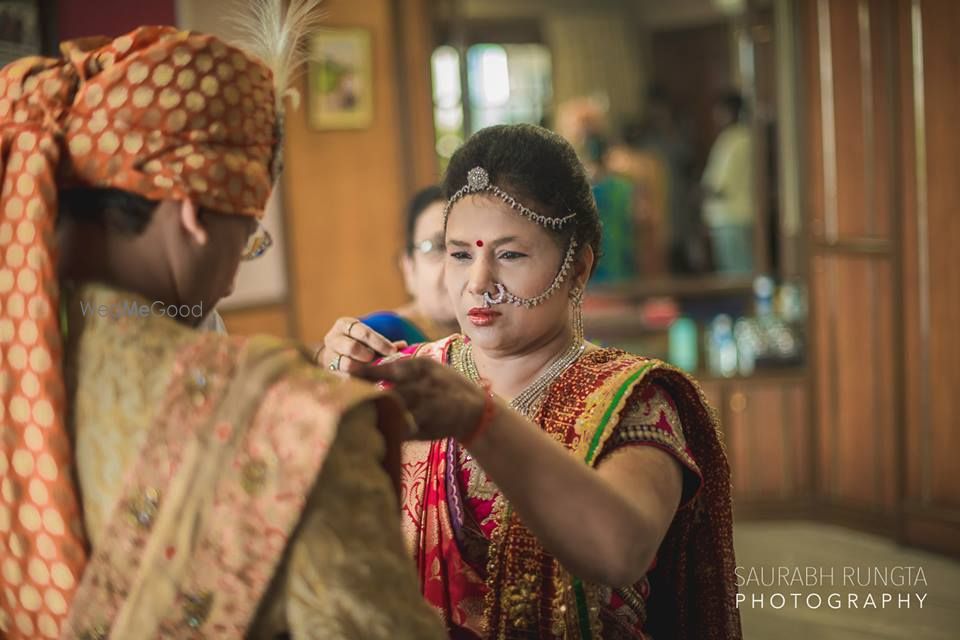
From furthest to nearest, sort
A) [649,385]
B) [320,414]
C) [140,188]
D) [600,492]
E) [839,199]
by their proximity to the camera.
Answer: [839,199] → [649,385] → [600,492] → [140,188] → [320,414]

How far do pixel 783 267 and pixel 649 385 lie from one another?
148 inches

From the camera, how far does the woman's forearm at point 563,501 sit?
121 centimetres

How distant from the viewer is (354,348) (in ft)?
5.83

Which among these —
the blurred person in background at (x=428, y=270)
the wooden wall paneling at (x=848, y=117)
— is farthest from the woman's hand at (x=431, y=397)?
the wooden wall paneling at (x=848, y=117)

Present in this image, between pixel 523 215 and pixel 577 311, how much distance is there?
0.76ft

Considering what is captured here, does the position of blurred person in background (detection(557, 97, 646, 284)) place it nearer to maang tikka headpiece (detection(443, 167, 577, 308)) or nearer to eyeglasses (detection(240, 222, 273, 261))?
maang tikka headpiece (detection(443, 167, 577, 308))

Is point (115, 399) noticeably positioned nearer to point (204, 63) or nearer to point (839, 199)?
point (204, 63)

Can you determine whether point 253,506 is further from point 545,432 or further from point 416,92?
point 416,92

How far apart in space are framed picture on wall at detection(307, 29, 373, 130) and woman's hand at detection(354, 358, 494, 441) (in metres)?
4.04

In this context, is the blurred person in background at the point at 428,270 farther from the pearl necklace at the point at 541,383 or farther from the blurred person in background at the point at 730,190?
the blurred person in background at the point at 730,190

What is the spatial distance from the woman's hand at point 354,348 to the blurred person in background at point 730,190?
3.83m

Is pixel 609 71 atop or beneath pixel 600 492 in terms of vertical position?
atop

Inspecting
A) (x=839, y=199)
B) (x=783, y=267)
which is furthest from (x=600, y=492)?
(x=783, y=267)

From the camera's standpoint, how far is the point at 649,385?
5.22 feet
